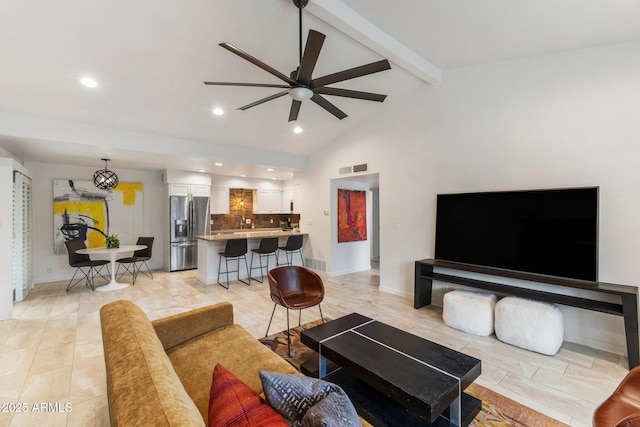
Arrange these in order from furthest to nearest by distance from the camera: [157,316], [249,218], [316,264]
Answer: [249,218] < [316,264] < [157,316]

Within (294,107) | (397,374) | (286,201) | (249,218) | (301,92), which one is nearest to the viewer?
(397,374)

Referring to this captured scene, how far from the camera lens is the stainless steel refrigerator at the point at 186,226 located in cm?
667

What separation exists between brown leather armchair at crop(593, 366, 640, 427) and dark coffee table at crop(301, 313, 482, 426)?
1.94ft

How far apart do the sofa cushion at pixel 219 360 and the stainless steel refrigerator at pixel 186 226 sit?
17.0 feet

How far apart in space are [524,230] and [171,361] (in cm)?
379

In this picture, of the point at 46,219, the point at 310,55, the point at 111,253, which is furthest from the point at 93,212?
the point at 310,55

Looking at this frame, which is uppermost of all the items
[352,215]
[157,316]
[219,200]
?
[219,200]

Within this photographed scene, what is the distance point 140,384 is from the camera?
98cm

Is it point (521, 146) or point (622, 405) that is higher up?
point (521, 146)

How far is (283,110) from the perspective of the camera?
467 cm

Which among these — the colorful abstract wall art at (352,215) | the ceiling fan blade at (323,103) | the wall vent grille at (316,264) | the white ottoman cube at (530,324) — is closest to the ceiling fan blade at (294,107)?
the ceiling fan blade at (323,103)

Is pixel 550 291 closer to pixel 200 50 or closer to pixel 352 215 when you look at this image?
pixel 352 215

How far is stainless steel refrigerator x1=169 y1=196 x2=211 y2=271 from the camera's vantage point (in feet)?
21.9

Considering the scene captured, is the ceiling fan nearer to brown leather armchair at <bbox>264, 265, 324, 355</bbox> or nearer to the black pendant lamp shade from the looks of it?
brown leather armchair at <bbox>264, 265, 324, 355</bbox>
